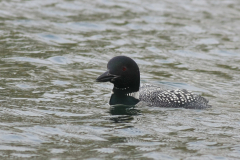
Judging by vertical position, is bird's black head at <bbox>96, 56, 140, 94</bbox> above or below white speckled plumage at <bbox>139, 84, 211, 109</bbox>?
above

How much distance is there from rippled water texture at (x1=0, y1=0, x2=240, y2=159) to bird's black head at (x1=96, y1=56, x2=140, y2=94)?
1.19 feet

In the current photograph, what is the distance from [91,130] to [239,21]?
9.50 meters

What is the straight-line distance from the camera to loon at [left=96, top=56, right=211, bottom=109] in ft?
24.4

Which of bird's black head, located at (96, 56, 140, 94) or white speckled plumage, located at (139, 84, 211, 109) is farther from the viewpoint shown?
white speckled plumage, located at (139, 84, 211, 109)

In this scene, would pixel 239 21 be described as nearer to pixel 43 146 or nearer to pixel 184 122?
pixel 184 122

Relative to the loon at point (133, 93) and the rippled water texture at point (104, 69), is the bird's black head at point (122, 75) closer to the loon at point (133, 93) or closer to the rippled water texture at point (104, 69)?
the loon at point (133, 93)

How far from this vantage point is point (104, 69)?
10078mm

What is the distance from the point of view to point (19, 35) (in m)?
11.9

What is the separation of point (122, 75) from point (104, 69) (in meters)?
2.61

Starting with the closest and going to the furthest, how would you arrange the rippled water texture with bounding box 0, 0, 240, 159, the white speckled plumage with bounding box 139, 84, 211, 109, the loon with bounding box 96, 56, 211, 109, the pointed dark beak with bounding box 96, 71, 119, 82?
the rippled water texture with bounding box 0, 0, 240, 159 < the pointed dark beak with bounding box 96, 71, 119, 82 < the loon with bounding box 96, 56, 211, 109 < the white speckled plumage with bounding box 139, 84, 211, 109

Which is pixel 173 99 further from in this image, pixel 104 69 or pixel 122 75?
pixel 104 69

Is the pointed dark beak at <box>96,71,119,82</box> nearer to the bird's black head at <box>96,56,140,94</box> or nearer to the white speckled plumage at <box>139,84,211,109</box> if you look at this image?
the bird's black head at <box>96,56,140,94</box>

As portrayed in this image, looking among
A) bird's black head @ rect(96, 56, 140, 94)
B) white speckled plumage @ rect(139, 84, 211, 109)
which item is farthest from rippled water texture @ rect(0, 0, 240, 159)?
bird's black head @ rect(96, 56, 140, 94)

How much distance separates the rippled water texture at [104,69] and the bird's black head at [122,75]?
363mm
